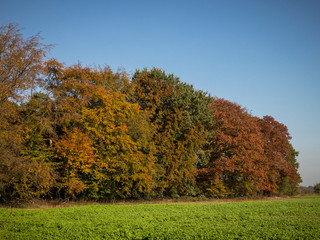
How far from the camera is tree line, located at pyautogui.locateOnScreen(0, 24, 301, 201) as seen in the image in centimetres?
2131

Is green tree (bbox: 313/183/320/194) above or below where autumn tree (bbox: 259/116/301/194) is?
below

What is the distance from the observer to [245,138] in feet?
120

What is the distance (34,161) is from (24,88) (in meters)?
6.67

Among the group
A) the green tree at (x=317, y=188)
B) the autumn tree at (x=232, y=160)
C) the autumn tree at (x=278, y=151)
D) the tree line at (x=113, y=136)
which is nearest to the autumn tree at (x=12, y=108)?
the tree line at (x=113, y=136)

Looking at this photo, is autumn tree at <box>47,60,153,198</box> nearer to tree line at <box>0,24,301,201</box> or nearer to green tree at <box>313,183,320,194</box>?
tree line at <box>0,24,301,201</box>

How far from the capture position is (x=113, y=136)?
26.5 metres

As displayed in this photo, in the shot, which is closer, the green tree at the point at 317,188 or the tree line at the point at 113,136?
the tree line at the point at 113,136

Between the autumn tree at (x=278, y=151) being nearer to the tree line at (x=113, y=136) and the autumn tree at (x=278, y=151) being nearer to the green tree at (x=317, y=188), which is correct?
the tree line at (x=113, y=136)

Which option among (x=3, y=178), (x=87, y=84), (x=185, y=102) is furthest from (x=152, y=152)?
(x=3, y=178)

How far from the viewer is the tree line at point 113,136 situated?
21.3 metres

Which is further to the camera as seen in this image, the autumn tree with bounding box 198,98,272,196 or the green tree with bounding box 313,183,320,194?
the green tree with bounding box 313,183,320,194

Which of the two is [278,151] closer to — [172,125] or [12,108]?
[172,125]

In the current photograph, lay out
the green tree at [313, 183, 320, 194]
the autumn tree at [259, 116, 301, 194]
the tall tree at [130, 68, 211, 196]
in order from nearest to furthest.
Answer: the tall tree at [130, 68, 211, 196] < the autumn tree at [259, 116, 301, 194] < the green tree at [313, 183, 320, 194]

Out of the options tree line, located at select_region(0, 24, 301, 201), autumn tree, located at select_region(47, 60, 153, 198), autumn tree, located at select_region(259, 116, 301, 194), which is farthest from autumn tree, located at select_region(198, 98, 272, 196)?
autumn tree, located at select_region(47, 60, 153, 198)
